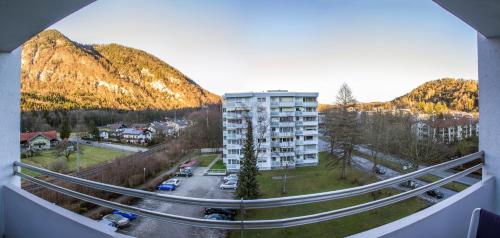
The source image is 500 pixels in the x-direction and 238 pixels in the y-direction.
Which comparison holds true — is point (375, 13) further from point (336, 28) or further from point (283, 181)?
point (283, 181)

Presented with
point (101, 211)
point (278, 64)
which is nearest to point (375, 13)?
point (278, 64)

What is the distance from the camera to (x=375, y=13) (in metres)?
15.5

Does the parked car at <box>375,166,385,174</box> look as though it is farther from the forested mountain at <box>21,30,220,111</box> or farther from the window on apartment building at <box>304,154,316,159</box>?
the forested mountain at <box>21,30,220,111</box>

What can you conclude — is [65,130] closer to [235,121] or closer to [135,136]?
[135,136]

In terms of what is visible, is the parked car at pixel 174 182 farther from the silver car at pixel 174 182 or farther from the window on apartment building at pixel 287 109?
the window on apartment building at pixel 287 109

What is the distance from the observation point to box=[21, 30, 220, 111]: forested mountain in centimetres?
943

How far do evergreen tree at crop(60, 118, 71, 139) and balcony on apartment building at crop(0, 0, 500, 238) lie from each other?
6403 millimetres

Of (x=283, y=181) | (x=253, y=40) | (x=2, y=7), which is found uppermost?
(x=253, y=40)

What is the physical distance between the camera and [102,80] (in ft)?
44.3

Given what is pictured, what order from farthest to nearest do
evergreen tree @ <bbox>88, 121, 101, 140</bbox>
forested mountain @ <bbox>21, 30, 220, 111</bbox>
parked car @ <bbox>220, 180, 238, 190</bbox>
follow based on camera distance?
parked car @ <bbox>220, 180, 238, 190</bbox> < forested mountain @ <bbox>21, 30, 220, 111</bbox> < evergreen tree @ <bbox>88, 121, 101, 140</bbox>

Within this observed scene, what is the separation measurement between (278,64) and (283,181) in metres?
10.8

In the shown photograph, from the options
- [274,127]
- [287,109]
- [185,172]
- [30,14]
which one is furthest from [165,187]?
[287,109]

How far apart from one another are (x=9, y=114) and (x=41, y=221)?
1.16 meters

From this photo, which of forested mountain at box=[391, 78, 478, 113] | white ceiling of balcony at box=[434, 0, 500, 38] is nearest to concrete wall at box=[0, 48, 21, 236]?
white ceiling of balcony at box=[434, 0, 500, 38]
